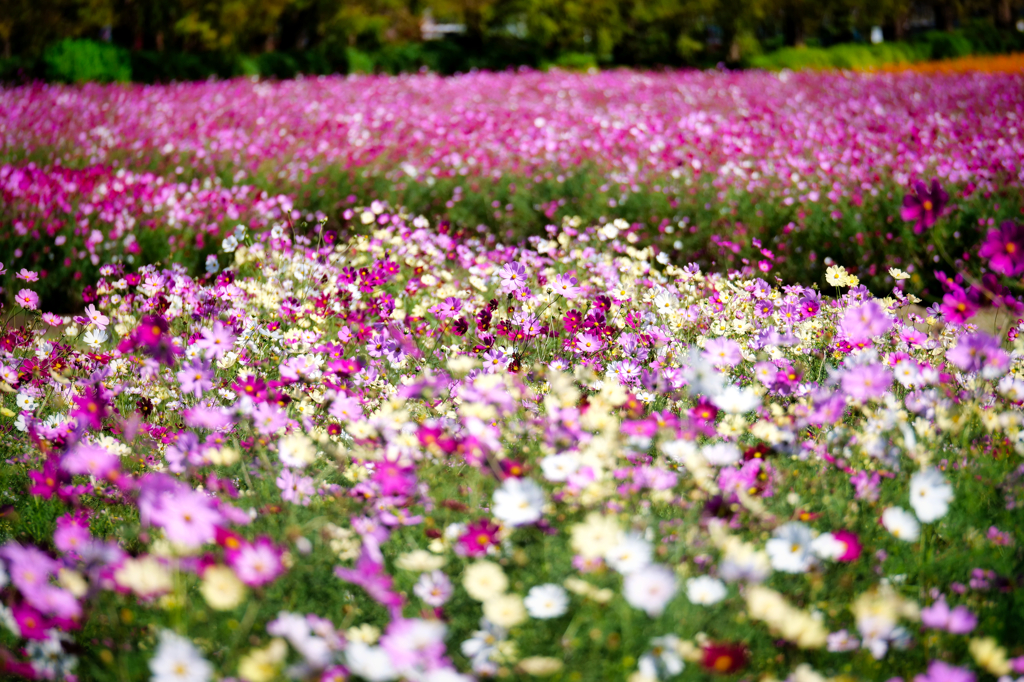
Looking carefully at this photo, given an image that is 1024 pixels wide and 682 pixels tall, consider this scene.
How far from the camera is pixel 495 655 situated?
1507 millimetres

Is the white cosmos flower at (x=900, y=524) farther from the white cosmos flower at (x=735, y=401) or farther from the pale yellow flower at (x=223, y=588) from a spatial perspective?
the pale yellow flower at (x=223, y=588)

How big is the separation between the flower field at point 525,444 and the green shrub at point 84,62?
38.2ft

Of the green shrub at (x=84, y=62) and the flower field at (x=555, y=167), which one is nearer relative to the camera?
the flower field at (x=555, y=167)

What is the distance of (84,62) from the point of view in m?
15.5

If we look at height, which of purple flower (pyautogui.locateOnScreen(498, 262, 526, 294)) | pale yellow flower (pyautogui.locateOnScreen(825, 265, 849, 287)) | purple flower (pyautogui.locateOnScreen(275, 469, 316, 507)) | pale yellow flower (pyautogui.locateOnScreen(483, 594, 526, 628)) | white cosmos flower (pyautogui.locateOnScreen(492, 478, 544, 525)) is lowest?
purple flower (pyautogui.locateOnScreen(275, 469, 316, 507))

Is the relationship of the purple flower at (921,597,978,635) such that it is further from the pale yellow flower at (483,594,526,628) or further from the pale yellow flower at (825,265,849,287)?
the pale yellow flower at (825,265,849,287)

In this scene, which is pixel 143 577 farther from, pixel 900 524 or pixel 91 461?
pixel 900 524

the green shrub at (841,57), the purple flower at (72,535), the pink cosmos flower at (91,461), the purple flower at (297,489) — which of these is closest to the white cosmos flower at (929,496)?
the purple flower at (297,489)

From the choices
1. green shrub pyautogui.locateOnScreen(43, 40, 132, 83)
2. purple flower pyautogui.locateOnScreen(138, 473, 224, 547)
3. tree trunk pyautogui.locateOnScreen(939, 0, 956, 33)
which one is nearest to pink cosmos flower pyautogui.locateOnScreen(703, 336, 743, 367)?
purple flower pyautogui.locateOnScreen(138, 473, 224, 547)

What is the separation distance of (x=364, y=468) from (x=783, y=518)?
118cm

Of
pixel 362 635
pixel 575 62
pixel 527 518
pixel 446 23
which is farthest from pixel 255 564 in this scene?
pixel 446 23

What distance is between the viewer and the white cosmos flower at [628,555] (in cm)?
144

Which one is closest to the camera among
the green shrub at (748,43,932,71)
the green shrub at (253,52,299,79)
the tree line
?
the green shrub at (253,52,299,79)

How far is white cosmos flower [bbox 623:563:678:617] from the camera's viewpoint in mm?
1326
